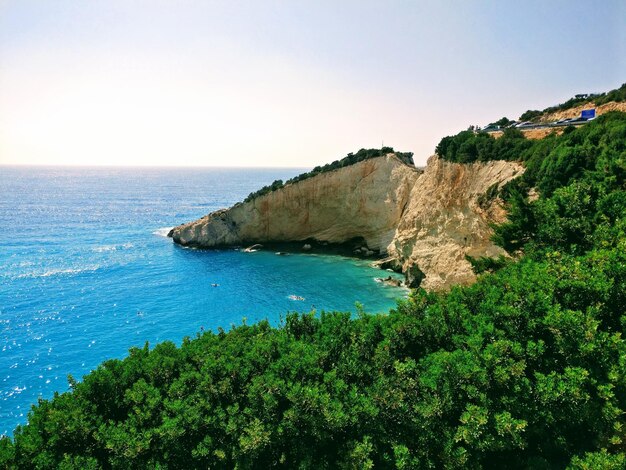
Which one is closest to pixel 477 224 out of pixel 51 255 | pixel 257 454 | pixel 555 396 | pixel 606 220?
pixel 606 220

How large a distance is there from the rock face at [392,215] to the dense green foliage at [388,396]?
15.9m

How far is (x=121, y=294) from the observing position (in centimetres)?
3975

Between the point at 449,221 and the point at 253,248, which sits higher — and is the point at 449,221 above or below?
above

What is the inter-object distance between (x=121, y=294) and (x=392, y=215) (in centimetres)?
3620

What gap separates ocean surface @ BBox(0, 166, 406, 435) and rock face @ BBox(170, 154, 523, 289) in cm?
486

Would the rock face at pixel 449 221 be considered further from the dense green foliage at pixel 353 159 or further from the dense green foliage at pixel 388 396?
the dense green foliage at pixel 388 396

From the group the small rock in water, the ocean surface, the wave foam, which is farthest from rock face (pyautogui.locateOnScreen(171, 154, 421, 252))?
the wave foam

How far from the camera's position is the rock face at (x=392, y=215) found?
31.8 meters

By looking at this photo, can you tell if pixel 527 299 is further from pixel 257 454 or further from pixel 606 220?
pixel 257 454

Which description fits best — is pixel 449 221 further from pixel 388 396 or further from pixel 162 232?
pixel 162 232

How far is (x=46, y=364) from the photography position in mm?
26891

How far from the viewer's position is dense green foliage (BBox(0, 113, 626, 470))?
Result: 1108 centimetres

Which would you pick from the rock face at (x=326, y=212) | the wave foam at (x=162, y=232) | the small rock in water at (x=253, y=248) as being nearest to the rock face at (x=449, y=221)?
the rock face at (x=326, y=212)

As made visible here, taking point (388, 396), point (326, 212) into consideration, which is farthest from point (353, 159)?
point (388, 396)
